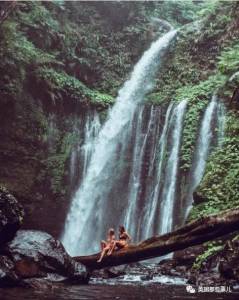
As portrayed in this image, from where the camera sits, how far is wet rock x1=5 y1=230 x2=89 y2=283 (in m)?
8.81

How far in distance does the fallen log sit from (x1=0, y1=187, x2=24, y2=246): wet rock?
2.08 m

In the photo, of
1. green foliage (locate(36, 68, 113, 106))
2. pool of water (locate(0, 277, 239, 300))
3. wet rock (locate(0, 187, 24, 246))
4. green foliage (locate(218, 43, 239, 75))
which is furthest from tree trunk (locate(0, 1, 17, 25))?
green foliage (locate(218, 43, 239, 75))

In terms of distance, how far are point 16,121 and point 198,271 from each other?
986 centimetres

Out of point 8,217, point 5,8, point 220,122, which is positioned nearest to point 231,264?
point 8,217

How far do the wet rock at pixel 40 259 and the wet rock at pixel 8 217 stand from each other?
0.56 feet

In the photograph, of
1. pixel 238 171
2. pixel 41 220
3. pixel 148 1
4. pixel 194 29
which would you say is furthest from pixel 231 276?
pixel 148 1

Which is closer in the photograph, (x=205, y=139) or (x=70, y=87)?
(x=205, y=139)

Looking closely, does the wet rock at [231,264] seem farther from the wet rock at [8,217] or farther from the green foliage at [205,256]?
the wet rock at [8,217]

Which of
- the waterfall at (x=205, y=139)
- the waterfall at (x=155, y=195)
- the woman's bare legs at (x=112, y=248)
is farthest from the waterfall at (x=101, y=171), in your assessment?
the woman's bare legs at (x=112, y=248)

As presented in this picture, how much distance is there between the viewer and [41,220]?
54.0 feet

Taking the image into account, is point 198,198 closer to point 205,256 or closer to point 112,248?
point 205,256

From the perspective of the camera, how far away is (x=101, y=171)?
18.1 m

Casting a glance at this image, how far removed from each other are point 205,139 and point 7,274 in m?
10.2

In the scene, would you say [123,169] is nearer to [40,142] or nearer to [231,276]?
[40,142]
